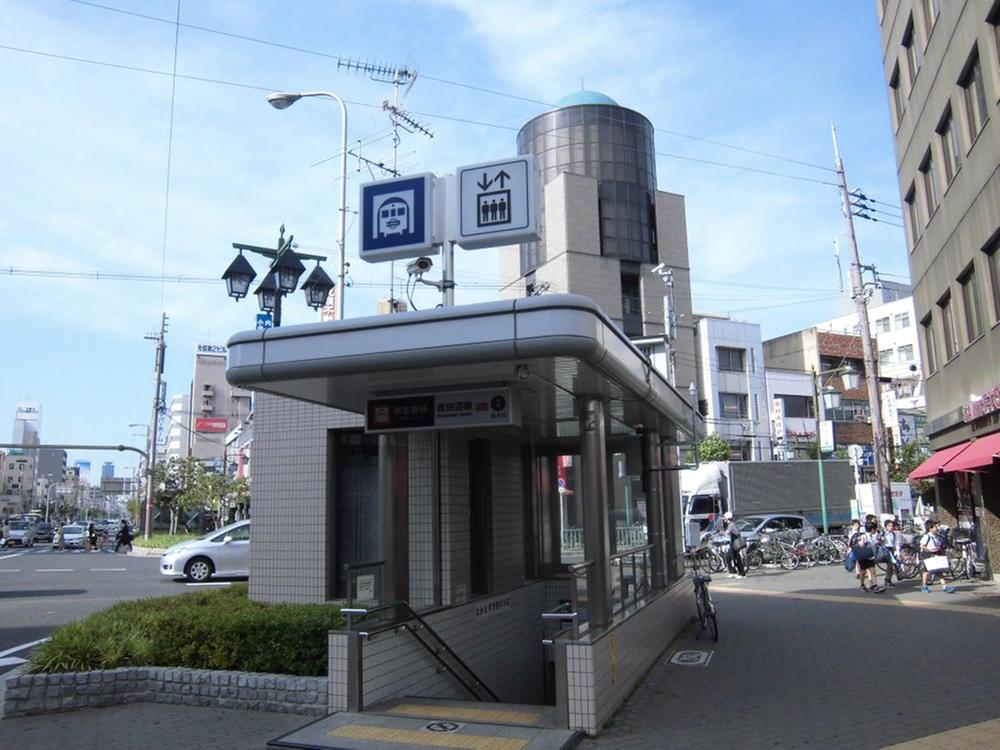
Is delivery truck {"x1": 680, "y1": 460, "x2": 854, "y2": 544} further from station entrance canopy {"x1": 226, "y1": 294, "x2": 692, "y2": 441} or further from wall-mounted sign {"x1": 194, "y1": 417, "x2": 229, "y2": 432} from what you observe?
wall-mounted sign {"x1": 194, "y1": 417, "x2": 229, "y2": 432}

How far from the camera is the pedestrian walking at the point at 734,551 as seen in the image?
1953 cm

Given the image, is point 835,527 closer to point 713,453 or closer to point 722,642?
point 713,453

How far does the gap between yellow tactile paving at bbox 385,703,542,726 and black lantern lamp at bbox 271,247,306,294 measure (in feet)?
23.5

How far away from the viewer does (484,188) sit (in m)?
8.81

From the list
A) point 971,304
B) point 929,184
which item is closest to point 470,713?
point 971,304

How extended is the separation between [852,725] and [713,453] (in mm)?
38648

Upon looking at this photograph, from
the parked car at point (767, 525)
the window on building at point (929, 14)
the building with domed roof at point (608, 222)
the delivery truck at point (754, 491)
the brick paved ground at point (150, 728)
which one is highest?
the building with domed roof at point (608, 222)

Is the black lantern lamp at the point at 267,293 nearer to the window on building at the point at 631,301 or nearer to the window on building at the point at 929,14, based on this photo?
the window on building at the point at 929,14

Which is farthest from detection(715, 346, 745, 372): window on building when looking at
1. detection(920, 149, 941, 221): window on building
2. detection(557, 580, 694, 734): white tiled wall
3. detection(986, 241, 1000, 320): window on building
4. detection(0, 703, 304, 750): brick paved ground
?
detection(0, 703, 304, 750): brick paved ground

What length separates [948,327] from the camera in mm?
19594

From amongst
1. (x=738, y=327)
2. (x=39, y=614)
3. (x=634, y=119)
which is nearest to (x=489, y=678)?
(x=39, y=614)

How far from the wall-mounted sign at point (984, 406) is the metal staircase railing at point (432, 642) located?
11.4 metres

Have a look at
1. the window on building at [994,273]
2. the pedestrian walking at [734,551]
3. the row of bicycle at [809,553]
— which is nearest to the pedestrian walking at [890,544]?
the row of bicycle at [809,553]

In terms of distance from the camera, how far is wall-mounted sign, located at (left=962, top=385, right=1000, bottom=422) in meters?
15.1
